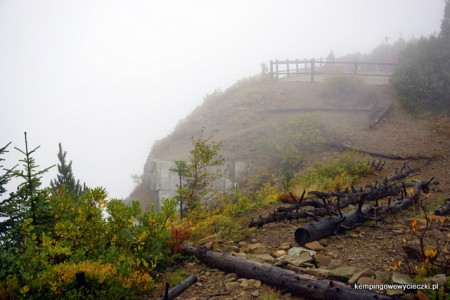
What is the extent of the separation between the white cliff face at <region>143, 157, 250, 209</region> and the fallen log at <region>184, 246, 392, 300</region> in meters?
10.2

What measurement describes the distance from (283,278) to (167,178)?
1603 cm

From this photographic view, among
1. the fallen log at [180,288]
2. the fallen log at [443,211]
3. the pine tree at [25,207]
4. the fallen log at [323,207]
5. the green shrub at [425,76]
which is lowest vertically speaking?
the fallen log at [180,288]

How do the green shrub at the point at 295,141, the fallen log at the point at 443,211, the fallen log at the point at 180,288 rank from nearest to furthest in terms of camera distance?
the fallen log at the point at 180,288 < the fallen log at the point at 443,211 < the green shrub at the point at 295,141

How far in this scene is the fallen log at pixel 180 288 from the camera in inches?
187

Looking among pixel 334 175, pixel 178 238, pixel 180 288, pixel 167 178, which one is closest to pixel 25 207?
pixel 178 238

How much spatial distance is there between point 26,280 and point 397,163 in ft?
43.6

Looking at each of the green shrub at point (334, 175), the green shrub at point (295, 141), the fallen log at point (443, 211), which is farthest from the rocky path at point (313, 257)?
the green shrub at point (295, 141)

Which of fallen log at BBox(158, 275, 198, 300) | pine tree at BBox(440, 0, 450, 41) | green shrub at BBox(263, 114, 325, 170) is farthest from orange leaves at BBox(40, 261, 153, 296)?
pine tree at BBox(440, 0, 450, 41)

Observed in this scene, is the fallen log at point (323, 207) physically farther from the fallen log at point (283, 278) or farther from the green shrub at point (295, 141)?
the green shrub at point (295, 141)

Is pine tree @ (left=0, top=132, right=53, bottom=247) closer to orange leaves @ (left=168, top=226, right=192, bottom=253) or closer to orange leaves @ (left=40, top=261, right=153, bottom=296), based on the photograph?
orange leaves @ (left=40, top=261, right=153, bottom=296)

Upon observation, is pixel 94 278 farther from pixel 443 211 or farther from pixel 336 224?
pixel 443 211

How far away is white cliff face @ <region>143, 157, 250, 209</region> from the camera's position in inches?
699

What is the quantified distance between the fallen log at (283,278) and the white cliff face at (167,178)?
403 inches

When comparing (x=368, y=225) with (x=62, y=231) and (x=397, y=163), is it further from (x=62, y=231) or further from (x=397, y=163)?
(x=397, y=163)
